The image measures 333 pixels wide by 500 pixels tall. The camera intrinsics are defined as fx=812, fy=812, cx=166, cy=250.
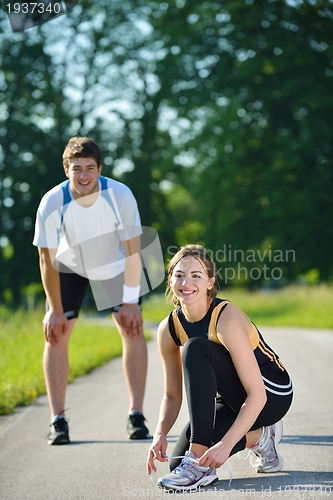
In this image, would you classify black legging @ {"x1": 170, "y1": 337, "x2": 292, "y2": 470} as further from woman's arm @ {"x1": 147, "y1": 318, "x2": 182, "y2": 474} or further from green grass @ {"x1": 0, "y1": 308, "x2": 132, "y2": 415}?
green grass @ {"x1": 0, "y1": 308, "x2": 132, "y2": 415}

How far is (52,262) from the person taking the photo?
5824 mm

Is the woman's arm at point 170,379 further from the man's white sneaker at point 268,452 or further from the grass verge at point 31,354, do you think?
the grass verge at point 31,354

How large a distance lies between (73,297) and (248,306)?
838 inches

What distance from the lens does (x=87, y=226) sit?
586 centimetres

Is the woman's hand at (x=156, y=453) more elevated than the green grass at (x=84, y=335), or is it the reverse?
the woman's hand at (x=156, y=453)

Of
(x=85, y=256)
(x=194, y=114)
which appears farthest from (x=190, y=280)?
(x=194, y=114)

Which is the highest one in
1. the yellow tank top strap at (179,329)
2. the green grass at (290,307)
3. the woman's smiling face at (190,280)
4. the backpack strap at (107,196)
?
the backpack strap at (107,196)

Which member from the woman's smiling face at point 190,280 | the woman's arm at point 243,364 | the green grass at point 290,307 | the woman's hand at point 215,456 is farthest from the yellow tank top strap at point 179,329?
the green grass at point 290,307

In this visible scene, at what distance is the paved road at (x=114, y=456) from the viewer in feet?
13.1

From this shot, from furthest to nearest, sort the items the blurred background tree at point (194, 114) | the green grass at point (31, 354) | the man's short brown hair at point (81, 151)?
the blurred background tree at point (194, 114) < the green grass at point (31, 354) < the man's short brown hair at point (81, 151)

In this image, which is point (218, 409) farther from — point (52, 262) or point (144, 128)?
point (144, 128)

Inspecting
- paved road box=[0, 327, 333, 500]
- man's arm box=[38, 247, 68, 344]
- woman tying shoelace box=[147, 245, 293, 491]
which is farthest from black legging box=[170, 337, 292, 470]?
man's arm box=[38, 247, 68, 344]

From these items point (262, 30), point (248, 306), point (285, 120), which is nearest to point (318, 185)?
point (285, 120)

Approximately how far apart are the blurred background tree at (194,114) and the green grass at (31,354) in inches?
775
